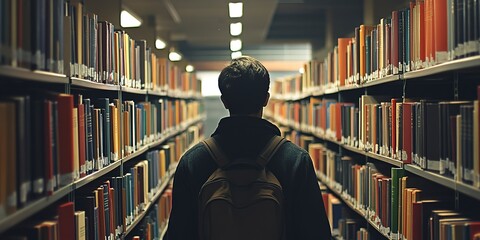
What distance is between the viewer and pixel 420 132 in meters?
2.71

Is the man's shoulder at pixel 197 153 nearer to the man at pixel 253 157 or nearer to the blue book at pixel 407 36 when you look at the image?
the man at pixel 253 157

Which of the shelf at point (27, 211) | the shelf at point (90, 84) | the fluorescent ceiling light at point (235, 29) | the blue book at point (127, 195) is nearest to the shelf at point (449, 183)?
the shelf at point (27, 211)

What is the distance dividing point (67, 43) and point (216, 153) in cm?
78

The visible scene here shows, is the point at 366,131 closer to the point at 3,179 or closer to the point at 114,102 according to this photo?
the point at 114,102

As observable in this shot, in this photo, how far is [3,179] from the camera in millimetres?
1717

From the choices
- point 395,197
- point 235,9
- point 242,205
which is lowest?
point 395,197

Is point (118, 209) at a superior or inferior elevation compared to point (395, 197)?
inferior

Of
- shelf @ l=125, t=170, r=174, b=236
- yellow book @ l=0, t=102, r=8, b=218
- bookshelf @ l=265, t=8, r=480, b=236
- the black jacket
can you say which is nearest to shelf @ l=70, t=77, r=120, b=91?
the black jacket

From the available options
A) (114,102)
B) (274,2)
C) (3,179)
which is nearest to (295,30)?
(274,2)

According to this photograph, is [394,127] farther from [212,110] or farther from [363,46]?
[212,110]

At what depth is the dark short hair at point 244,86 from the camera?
2285 mm

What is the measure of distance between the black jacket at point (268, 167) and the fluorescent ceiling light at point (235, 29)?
6.38 metres

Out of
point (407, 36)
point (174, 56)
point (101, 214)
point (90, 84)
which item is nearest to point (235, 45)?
point (174, 56)

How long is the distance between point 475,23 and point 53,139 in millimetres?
1589
